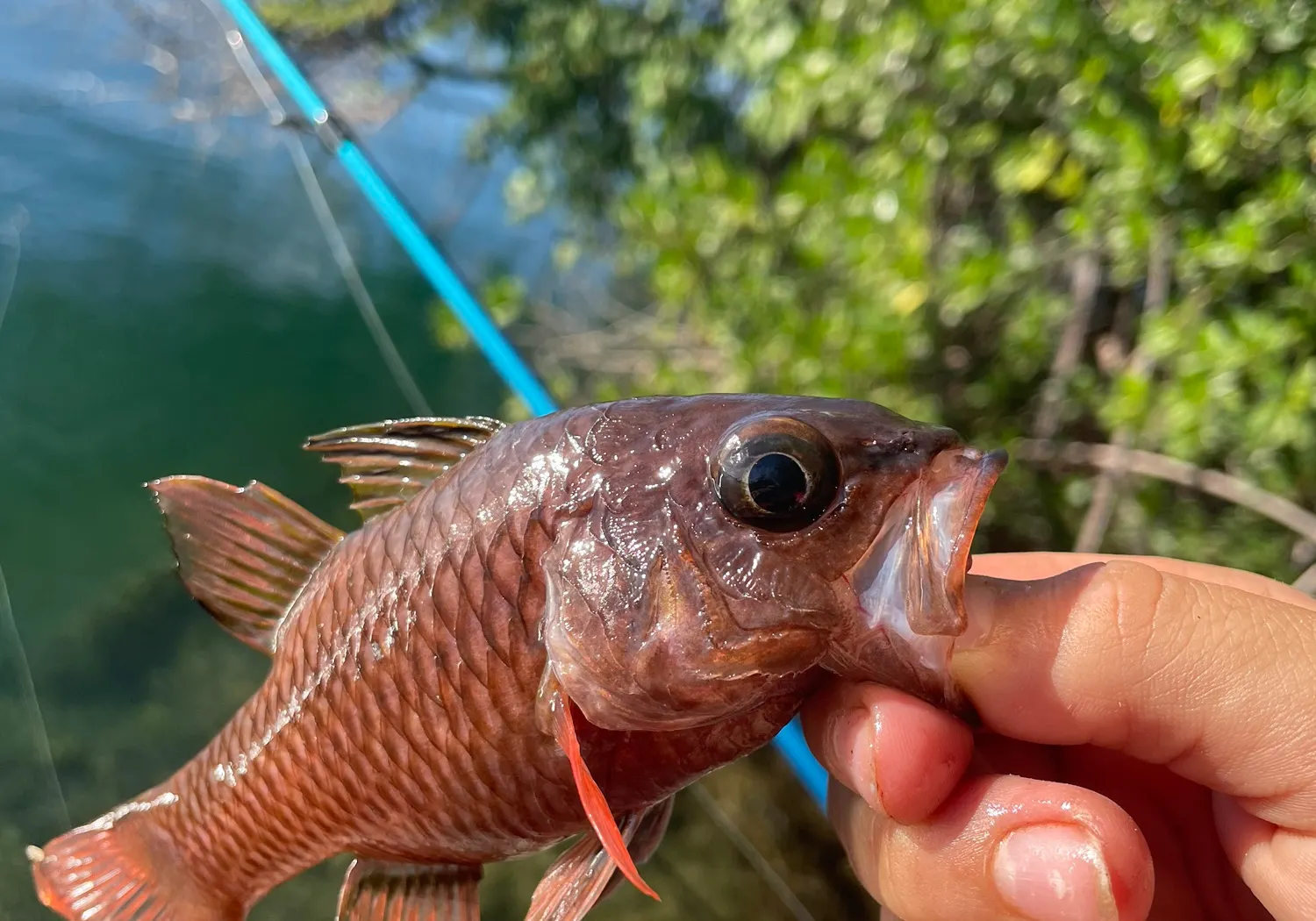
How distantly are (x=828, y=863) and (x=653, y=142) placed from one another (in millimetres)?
3387

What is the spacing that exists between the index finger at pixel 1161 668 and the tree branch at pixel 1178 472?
4.67 ft

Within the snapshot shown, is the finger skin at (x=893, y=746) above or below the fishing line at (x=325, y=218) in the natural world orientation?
below

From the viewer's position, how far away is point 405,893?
49.5 inches

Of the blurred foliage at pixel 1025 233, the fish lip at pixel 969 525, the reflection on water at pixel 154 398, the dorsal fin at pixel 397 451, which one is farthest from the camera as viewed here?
the reflection on water at pixel 154 398

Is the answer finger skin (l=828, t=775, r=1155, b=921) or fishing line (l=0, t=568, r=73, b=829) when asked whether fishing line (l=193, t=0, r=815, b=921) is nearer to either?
fishing line (l=0, t=568, r=73, b=829)

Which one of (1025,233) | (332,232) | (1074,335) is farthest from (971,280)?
(332,232)

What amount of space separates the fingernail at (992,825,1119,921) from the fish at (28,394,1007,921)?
0.18 meters

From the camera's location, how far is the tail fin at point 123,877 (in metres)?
1.33

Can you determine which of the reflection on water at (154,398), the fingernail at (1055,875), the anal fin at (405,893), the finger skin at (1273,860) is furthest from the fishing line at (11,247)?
the finger skin at (1273,860)

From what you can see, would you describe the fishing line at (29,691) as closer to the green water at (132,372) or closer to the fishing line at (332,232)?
the green water at (132,372)

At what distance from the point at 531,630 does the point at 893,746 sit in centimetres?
46

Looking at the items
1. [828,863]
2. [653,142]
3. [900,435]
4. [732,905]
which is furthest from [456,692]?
[653,142]

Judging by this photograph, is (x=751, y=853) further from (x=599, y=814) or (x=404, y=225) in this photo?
(x=404, y=225)

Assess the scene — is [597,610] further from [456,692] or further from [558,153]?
[558,153]
